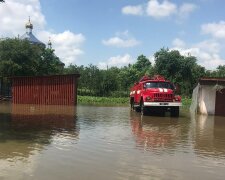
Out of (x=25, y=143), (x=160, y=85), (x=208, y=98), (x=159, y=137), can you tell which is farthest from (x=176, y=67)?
(x=25, y=143)

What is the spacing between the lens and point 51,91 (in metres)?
32.3

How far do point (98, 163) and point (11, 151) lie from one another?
239 cm

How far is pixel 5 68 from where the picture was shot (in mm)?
42344

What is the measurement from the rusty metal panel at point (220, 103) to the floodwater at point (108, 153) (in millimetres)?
10789

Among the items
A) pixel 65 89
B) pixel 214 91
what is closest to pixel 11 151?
pixel 214 91

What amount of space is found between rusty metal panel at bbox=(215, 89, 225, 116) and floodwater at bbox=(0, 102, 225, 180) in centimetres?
1079

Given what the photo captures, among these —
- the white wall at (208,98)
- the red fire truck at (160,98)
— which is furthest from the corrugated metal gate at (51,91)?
the white wall at (208,98)

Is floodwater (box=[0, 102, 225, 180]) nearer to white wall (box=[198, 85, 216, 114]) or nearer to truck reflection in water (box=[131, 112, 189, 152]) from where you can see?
truck reflection in water (box=[131, 112, 189, 152])

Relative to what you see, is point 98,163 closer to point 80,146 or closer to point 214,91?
point 80,146

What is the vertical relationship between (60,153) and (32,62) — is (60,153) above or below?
below

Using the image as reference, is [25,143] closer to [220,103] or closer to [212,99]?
[212,99]

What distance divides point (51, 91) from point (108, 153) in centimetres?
2317

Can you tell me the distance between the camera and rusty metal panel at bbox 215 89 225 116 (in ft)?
82.7

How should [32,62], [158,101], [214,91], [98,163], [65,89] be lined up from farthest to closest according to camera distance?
[32,62] → [65,89] → [214,91] → [158,101] → [98,163]
